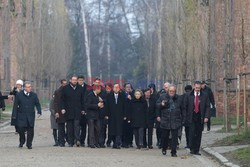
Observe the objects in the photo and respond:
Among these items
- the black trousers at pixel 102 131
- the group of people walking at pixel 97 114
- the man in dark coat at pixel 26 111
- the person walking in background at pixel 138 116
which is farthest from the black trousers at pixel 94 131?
the man in dark coat at pixel 26 111

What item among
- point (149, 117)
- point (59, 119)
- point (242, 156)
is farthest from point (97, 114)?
point (242, 156)

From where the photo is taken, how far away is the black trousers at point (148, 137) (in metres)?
25.0

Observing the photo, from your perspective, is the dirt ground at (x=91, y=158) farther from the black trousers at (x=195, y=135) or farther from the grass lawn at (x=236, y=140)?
the grass lawn at (x=236, y=140)

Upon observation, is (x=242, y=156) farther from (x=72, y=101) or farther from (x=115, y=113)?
(x=72, y=101)

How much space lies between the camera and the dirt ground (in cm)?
1970

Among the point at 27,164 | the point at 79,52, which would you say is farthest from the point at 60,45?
the point at 27,164

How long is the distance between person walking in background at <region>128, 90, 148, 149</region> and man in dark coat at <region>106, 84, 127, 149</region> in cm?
28

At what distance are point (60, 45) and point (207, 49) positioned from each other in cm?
4176

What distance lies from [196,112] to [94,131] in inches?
152

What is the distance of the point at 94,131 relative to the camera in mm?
25328

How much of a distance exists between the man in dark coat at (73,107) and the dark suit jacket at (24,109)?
112 centimetres

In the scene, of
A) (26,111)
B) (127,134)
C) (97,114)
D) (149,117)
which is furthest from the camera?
(127,134)

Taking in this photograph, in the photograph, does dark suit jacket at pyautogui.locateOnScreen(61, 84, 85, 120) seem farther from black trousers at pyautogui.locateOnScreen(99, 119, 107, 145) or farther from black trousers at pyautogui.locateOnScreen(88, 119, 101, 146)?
black trousers at pyautogui.locateOnScreen(99, 119, 107, 145)

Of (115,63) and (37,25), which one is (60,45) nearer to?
(37,25)
